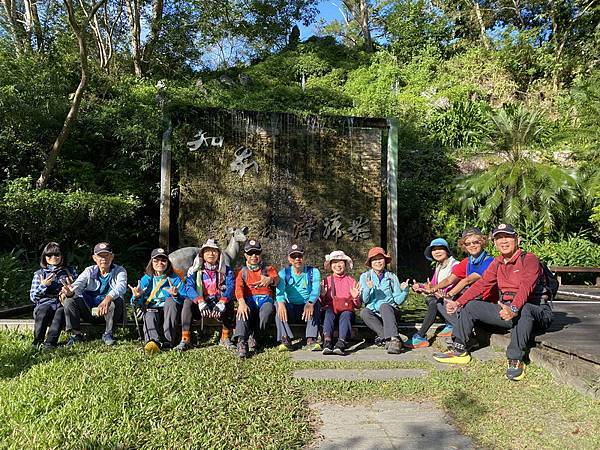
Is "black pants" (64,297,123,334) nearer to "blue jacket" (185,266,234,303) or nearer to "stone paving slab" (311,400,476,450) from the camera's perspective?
"blue jacket" (185,266,234,303)

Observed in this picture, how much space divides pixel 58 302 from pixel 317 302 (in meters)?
2.58

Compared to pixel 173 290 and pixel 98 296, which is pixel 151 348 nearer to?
pixel 173 290

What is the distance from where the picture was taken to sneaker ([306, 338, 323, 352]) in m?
4.66

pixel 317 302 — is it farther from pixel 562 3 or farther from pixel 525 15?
pixel 525 15

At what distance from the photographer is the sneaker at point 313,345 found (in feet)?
15.3

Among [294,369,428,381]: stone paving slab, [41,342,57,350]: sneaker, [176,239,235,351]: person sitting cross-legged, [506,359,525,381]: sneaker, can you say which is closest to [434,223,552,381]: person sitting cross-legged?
[506,359,525,381]: sneaker

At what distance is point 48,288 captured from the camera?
4.76 metres

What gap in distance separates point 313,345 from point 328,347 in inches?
8.9

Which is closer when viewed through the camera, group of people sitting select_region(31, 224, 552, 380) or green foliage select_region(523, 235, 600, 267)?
group of people sitting select_region(31, 224, 552, 380)

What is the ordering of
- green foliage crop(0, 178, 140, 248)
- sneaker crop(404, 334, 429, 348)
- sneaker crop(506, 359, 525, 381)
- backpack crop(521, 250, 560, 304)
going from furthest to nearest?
green foliage crop(0, 178, 140, 248), sneaker crop(404, 334, 429, 348), backpack crop(521, 250, 560, 304), sneaker crop(506, 359, 525, 381)

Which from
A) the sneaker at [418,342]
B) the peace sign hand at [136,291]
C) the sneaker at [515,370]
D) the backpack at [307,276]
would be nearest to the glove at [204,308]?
the peace sign hand at [136,291]

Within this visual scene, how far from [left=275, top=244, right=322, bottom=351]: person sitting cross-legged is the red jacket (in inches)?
55.6

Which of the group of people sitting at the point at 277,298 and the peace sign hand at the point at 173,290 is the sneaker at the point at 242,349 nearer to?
the group of people sitting at the point at 277,298

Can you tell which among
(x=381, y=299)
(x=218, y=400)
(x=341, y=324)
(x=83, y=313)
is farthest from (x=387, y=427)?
(x=83, y=313)
